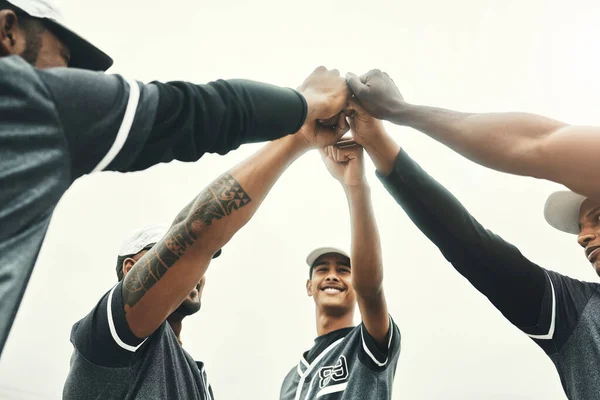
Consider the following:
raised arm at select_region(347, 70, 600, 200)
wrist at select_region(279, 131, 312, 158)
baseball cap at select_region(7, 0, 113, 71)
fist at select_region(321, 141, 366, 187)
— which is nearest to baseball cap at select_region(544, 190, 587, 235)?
raised arm at select_region(347, 70, 600, 200)

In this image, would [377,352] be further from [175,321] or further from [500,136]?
[500,136]

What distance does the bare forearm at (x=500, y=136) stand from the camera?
1459 mm

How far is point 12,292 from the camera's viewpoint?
0.93 meters

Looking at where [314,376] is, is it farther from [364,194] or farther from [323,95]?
[323,95]

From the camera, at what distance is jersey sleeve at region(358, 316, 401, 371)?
7.73 feet

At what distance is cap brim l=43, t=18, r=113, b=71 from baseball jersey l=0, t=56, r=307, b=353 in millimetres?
211

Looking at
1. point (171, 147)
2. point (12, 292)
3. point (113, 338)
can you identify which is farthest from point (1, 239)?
point (113, 338)

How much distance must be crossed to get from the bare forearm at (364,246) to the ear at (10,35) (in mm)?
1665

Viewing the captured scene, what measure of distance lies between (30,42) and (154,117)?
305mm

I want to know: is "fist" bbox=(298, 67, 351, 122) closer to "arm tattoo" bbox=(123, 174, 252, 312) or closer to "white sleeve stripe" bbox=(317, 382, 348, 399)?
"arm tattoo" bbox=(123, 174, 252, 312)

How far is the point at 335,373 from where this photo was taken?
2.53 m

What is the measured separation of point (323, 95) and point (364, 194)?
566 millimetres

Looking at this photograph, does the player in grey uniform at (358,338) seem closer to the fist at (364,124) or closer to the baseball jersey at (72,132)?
the fist at (364,124)

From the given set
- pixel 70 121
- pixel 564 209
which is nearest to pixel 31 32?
pixel 70 121
